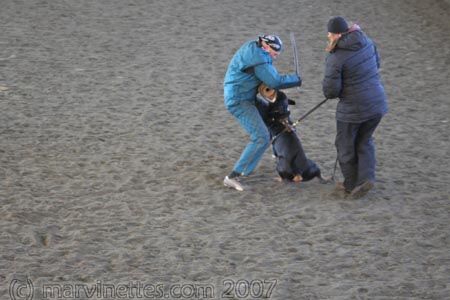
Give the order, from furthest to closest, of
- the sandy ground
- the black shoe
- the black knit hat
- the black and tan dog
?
the black and tan dog
the black shoe
the black knit hat
the sandy ground

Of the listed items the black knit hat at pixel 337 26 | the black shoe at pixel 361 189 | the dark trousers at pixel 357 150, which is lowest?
A: the black shoe at pixel 361 189

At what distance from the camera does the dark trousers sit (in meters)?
7.43

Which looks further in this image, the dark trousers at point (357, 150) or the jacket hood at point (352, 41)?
the dark trousers at point (357, 150)

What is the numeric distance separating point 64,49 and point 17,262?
6.42m

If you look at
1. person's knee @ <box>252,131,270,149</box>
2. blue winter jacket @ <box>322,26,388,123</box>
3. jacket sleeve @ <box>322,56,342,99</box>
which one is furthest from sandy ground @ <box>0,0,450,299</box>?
jacket sleeve @ <box>322,56,342,99</box>

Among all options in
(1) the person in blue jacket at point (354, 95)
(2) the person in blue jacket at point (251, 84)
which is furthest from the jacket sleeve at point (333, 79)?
(2) the person in blue jacket at point (251, 84)

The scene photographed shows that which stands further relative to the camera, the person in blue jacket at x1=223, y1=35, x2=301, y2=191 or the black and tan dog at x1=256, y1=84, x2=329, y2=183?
the black and tan dog at x1=256, y1=84, x2=329, y2=183

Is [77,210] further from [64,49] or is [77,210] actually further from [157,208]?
[64,49]

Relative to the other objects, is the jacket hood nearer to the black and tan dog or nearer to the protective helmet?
the protective helmet

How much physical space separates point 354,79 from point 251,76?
0.90 m

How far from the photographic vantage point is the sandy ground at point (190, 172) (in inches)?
245

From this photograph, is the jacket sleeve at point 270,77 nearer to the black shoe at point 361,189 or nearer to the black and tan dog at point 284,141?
the black and tan dog at point 284,141

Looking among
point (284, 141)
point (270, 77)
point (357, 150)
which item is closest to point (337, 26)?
point (270, 77)

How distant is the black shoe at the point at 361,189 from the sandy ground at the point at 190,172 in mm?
90
